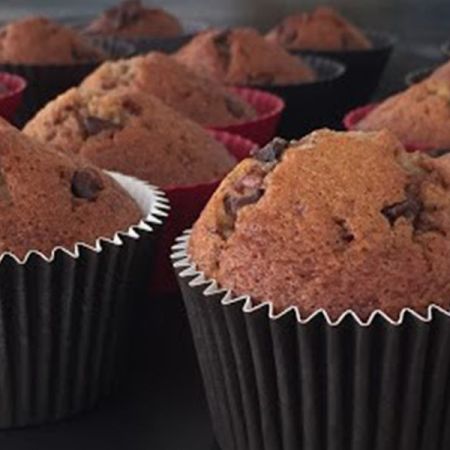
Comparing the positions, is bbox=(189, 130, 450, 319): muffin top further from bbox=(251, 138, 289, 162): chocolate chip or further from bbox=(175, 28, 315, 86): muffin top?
bbox=(175, 28, 315, 86): muffin top

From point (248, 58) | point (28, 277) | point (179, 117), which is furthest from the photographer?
point (248, 58)

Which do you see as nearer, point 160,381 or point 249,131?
point 160,381

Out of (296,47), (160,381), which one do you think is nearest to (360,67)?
(296,47)

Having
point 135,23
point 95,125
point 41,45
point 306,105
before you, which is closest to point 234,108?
point 306,105

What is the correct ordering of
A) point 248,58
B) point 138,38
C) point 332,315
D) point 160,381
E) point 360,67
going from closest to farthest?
point 332,315
point 160,381
point 248,58
point 360,67
point 138,38

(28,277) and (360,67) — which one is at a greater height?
(28,277)

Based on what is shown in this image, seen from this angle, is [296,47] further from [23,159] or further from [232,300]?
[232,300]

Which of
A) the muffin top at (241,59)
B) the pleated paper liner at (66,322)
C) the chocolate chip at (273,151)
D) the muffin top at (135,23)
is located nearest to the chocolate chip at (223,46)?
the muffin top at (241,59)
